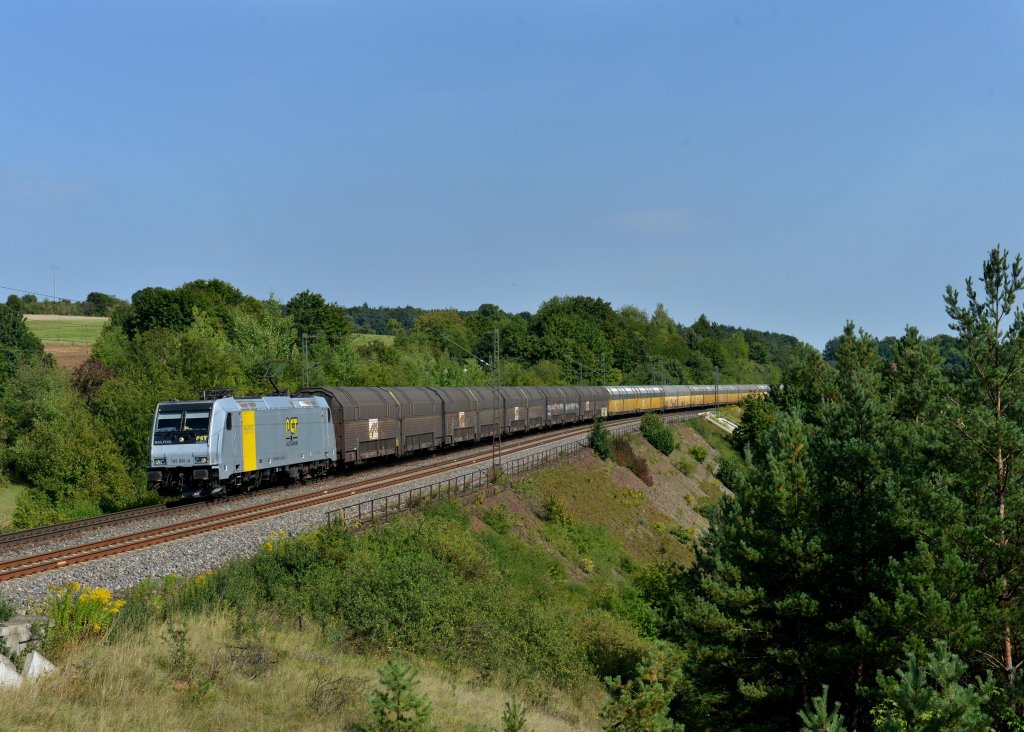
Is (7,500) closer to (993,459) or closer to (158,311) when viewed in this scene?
(993,459)

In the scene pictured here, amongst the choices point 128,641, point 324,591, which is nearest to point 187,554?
point 324,591

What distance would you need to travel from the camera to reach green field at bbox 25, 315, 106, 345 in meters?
104

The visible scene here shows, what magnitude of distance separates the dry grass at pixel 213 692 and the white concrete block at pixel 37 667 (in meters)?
0.16

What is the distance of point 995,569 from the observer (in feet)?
60.9

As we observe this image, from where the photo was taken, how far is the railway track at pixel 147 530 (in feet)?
64.2

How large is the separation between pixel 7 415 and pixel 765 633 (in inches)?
1781

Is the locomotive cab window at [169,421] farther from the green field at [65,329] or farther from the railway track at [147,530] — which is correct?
the green field at [65,329]

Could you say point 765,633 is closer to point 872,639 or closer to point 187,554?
point 872,639

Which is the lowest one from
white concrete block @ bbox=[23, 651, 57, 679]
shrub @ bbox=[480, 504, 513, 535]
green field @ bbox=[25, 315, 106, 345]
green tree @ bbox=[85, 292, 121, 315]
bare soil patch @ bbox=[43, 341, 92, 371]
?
shrub @ bbox=[480, 504, 513, 535]

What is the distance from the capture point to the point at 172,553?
2062 cm

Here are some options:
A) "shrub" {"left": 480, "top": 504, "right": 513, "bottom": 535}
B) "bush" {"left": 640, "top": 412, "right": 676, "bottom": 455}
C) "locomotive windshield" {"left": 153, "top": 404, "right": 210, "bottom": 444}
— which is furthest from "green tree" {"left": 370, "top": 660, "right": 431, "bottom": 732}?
"bush" {"left": 640, "top": 412, "right": 676, "bottom": 455}

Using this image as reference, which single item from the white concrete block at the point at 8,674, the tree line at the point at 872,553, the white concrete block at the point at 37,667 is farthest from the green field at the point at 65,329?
the white concrete block at the point at 8,674

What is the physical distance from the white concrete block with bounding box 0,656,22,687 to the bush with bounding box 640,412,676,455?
196 ft

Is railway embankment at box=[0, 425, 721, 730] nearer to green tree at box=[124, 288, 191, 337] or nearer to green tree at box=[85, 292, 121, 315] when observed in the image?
green tree at box=[124, 288, 191, 337]
